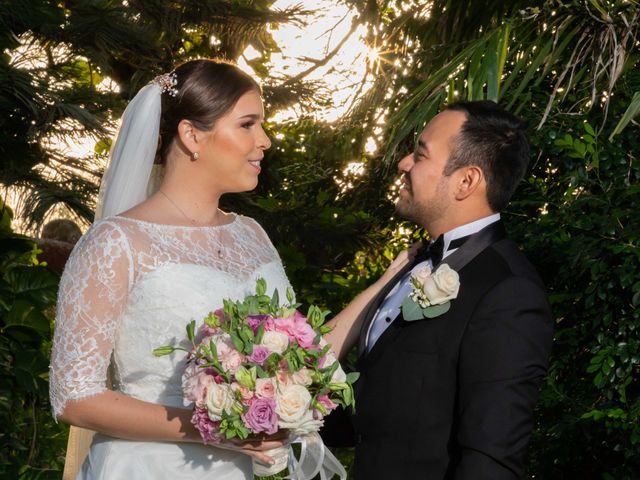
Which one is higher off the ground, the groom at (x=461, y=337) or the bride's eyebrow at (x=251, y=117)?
the bride's eyebrow at (x=251, y=117)

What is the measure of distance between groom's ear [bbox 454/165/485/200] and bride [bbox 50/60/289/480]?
2.32ft

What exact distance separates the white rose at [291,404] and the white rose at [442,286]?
20.8 inches

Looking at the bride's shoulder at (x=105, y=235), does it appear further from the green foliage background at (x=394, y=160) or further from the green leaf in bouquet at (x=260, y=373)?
the green foliage background at (x=394, y=160)

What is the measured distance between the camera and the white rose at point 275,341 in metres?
2.65

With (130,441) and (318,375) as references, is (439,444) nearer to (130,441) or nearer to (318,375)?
(318,375)

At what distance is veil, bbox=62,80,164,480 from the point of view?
3.57 meters

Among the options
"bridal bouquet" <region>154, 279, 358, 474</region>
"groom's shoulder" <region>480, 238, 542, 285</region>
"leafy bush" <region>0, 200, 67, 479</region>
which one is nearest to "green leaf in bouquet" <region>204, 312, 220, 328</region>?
"bridal bouquet" <region>154, 279, 358, 474</region>

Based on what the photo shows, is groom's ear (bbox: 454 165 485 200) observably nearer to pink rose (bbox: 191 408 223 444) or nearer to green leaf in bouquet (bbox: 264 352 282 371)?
green leaf in bouquet (bbox: 264 352 282 371)

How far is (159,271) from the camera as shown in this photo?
10.7 feet

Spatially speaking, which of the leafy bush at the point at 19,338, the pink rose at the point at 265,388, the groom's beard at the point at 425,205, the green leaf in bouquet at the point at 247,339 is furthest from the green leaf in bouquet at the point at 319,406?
the leafy bush at the point at 19,338

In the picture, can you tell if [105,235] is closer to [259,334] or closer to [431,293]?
[259,334]

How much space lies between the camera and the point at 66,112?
Answer: 7.52 meters

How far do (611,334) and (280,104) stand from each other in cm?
589

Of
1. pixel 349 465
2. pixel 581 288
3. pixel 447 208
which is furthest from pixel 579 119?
pixel 349 465
